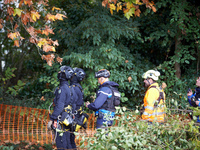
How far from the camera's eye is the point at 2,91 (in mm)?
9586

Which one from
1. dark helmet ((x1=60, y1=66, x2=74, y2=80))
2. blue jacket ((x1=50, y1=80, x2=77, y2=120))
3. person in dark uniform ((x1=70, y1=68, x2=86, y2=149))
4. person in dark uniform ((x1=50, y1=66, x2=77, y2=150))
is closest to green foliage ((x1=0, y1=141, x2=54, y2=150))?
person in dark uniform ((x1=70, y1=68, x2=86, y2=149))

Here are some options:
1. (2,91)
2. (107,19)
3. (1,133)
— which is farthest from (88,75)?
(2,91)

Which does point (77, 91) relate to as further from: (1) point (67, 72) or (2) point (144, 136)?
(2) point (144, 136)

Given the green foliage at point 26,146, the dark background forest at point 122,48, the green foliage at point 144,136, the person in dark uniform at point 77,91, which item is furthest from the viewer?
the dark background forest at point 122,48

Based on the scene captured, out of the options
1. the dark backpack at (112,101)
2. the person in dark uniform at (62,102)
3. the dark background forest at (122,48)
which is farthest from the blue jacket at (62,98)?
the dark background forest at (122,48)

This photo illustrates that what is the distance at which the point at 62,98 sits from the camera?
4.18m

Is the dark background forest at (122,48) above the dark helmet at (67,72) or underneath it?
above

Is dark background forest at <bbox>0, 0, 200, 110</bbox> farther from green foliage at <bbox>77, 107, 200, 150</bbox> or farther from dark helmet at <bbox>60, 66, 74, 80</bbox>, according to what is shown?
green foliage at <bbox>77, 107, 200, 150</bbox>

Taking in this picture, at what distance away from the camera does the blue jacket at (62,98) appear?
412 cm

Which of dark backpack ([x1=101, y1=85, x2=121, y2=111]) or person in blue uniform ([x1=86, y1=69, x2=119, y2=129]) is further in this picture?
dark backpack ([x1=101, y1=85, x2=121, y2=111])

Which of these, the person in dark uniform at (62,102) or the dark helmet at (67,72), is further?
the dark helmet at (67,72)

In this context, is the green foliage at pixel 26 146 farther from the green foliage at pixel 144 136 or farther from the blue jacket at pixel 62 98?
the green foliage at pixel 144 136

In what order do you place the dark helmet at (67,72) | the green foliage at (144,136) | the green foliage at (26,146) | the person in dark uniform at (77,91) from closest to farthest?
the green foliage at (144,136), the dark helmet at (67,72), the person in dark uniform at (77,91), the green foliage at (26,146)

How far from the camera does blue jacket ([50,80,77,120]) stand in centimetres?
412
